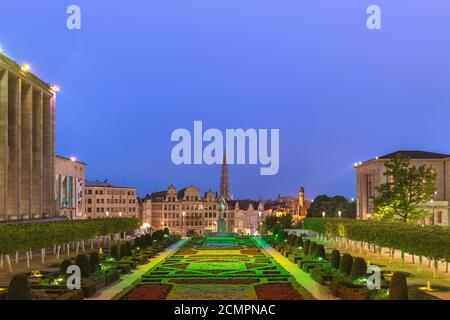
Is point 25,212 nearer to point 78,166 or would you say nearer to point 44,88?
point 44,88

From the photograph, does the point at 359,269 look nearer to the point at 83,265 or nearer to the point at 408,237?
the point at 408,237

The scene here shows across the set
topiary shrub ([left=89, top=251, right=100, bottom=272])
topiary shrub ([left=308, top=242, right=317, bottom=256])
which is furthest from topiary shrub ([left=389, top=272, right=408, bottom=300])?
topiary shrub ([left=308, top=242, right=317, bottom=256])

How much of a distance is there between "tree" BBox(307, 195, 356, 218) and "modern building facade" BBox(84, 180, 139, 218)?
55421 mm

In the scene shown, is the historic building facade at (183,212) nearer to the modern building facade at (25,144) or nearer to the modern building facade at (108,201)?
the modern building facade at (108,201)

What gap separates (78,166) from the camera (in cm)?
12900

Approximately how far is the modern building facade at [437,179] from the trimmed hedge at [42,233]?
48617mm

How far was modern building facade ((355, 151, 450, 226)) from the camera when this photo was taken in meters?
100

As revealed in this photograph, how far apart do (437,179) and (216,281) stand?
79719 mm

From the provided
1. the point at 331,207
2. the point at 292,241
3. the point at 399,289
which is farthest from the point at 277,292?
the point at 331,207

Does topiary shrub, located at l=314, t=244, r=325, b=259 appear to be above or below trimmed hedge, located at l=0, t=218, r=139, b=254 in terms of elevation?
below

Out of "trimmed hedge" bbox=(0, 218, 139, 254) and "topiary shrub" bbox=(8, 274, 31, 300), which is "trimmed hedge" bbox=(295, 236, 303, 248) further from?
"topiary shrub" bbox=(8, 274, 31, 300)
